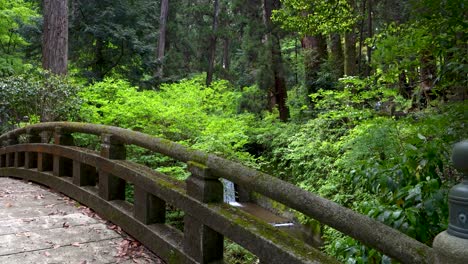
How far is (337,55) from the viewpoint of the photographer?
584 inches

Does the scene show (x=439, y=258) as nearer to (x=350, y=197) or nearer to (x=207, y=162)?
(x=207, y=162)

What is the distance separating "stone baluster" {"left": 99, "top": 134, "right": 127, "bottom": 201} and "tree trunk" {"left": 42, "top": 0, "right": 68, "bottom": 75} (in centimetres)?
720

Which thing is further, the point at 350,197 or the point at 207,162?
the point at 350,197

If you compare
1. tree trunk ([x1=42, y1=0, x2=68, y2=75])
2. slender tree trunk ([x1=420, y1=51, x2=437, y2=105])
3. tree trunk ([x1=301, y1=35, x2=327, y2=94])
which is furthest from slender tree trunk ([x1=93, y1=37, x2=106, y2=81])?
slender tree trunk ([x1=420, y1=51, x2=437, y2=105])

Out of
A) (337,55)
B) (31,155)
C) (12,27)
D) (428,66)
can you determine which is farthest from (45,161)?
(12,27)

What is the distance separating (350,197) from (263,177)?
18.6 ft

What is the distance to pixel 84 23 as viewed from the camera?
1447 centimetres

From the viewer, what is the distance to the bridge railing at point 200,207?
209 cm

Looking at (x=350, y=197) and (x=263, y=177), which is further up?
(x=263, y=177)

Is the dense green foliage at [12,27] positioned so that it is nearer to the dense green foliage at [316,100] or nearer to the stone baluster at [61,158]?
the dense green foliage at [316,100]

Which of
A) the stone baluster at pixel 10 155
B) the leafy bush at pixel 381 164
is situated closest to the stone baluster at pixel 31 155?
the stone baluster at pixel 10 155

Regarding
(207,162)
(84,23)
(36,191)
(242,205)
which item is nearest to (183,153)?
(207,162)

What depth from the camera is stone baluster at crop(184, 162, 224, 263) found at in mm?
3117

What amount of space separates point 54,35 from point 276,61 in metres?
7.47
